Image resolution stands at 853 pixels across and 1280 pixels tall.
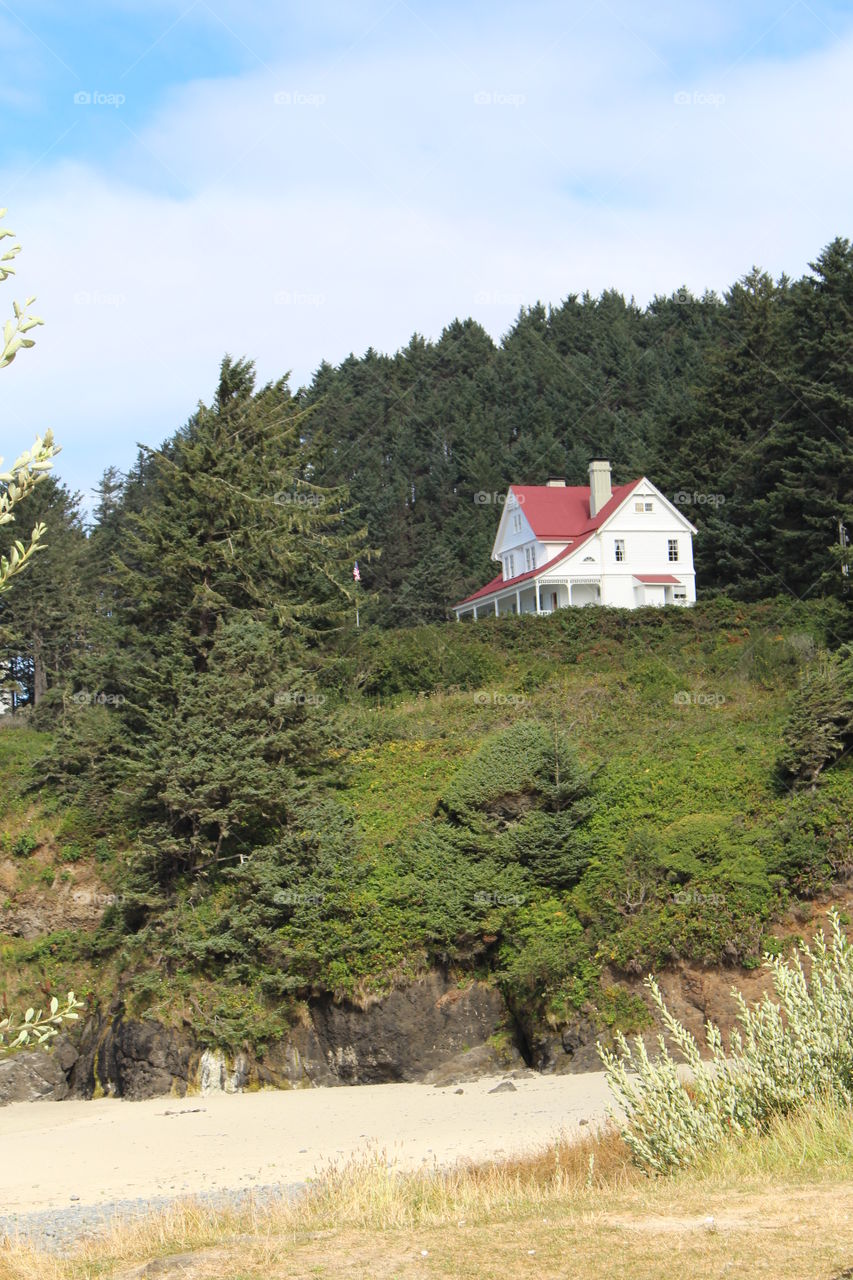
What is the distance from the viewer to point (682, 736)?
91.4 ft

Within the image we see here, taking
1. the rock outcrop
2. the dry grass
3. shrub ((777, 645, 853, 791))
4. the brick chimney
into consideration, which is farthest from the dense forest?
the dry grass

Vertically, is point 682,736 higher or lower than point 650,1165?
higher

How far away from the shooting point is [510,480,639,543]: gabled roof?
50.1 m

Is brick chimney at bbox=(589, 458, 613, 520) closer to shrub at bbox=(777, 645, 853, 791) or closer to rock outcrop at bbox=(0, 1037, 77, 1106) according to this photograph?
shrub at bbox=(777, 645, 853, 791)

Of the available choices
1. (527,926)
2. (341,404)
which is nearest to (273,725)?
(527,926)

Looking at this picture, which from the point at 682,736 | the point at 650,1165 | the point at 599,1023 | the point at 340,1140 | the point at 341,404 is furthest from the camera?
the point at 341,404

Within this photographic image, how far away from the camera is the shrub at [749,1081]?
1048 centimetres

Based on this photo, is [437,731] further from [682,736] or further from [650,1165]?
[650,1165]

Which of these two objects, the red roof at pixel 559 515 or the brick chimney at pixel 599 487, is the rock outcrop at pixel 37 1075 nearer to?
the red roof at pixel 559 515

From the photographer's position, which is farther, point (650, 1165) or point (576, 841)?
point (576, 841)

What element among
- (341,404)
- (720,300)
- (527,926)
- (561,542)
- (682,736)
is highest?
(720,300)

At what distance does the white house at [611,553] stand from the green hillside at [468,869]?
15947 millimetres

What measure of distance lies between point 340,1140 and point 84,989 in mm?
10170

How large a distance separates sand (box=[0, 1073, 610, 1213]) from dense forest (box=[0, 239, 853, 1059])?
1.86 m
